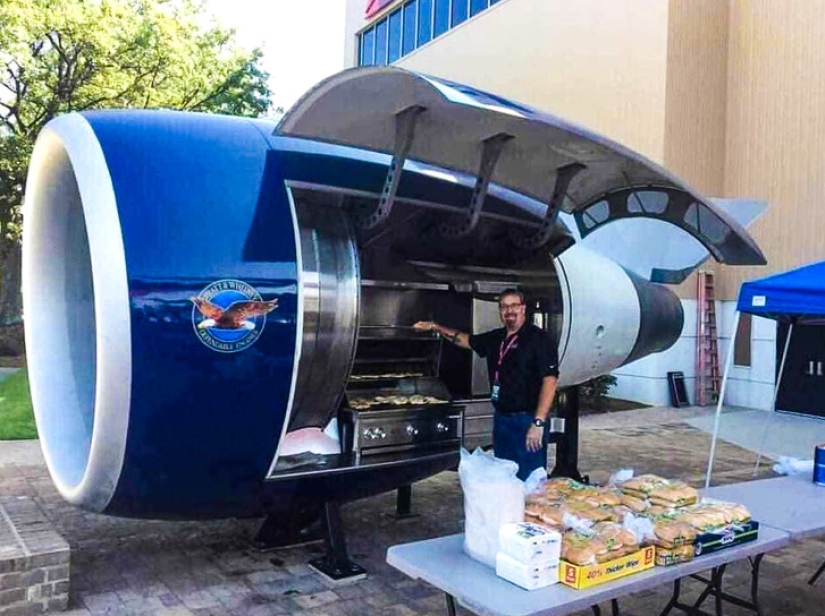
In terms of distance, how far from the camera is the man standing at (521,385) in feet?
15.5

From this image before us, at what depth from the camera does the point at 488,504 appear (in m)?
2.85

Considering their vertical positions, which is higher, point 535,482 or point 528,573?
point 535,482

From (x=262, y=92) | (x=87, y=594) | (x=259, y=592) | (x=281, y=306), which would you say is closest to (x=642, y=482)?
(x=281, y=306)

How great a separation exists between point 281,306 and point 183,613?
1690 millimetres

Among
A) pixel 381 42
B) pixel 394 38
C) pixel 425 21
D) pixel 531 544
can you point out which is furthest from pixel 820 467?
pixel 381 42

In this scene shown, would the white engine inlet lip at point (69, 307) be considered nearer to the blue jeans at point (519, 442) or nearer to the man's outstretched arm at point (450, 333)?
the man's outstretched arm at point (450, 333)

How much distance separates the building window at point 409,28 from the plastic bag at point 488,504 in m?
20.1

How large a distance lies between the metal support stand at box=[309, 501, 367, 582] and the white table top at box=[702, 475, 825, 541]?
205 centimetres

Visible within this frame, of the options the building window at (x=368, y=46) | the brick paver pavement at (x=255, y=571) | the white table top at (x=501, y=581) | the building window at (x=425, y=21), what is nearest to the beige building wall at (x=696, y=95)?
the building window at (x=425, y=21)

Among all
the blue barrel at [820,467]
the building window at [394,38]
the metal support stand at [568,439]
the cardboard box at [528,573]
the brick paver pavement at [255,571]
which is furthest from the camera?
the building window at [394,38]

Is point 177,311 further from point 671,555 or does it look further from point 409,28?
point 409,28

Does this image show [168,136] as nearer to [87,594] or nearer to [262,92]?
[87,594]

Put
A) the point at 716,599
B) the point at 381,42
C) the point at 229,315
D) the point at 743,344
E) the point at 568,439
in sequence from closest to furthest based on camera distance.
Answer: the point at 229,315
the point at 716,599
the point at 568,439
the point at 743,344
the point at 381,42

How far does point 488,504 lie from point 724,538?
98 centimetres
